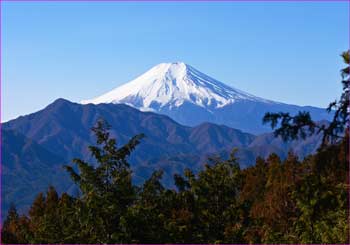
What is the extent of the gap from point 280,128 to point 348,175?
5.45ft

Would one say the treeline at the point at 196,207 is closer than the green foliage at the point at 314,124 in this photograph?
No

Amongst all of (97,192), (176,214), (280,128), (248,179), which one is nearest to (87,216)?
(97,192)

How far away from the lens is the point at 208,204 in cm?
2186

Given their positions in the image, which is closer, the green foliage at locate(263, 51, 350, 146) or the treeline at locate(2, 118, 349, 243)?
the green foliage at locate(263, 51, 350, 146)

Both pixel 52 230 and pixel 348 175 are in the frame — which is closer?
pixel 348 175

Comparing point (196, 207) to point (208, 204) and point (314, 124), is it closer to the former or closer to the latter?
point (208, 204)

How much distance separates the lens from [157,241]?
54.6ft

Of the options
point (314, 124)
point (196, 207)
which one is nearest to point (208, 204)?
point (196, 207)

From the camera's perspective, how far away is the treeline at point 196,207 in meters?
13.9

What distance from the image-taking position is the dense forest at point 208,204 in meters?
11.4

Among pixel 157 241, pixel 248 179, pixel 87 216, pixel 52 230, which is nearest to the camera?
pixel 87 216

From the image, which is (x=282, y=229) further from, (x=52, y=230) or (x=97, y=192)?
(x=52, y=230)

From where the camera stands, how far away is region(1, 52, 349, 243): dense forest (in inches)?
450

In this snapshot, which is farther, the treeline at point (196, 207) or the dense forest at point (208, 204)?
the treeline at point (196, 207)
